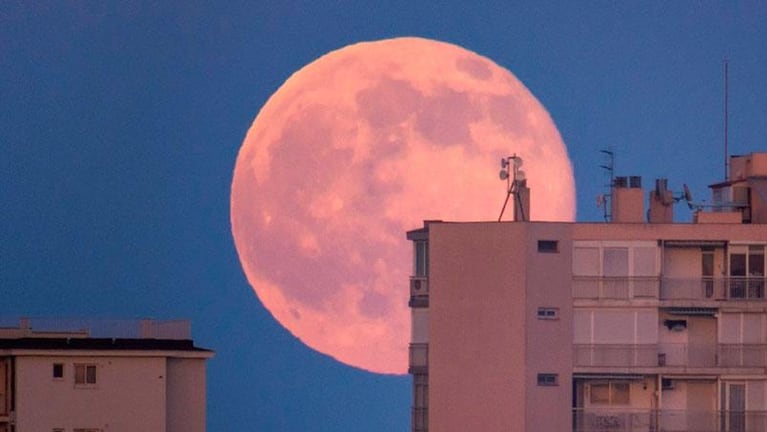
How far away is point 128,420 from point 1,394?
4.72 meters

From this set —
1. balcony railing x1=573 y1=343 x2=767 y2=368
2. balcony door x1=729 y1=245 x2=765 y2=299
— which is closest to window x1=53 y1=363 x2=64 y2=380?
balcony railing x1=573 y1=343 x2=767 y2=368

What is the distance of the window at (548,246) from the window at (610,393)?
201 inches

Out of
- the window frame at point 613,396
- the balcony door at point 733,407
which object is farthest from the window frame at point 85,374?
the balcony door at point 733,407

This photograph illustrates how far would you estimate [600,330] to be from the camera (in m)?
95.6

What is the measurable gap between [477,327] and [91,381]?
46.7 feet

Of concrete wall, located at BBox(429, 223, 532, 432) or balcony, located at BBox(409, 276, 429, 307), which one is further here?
balcony, located at BBox(409, 276, 429, 307)

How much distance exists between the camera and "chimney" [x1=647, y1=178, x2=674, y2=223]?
321ft

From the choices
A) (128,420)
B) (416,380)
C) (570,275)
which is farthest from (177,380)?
(570,275)

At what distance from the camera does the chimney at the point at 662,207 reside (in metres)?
97.8

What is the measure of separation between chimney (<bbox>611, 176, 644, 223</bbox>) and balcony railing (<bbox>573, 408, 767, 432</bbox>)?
748 cm

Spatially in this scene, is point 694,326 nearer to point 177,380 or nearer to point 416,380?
point 416,380

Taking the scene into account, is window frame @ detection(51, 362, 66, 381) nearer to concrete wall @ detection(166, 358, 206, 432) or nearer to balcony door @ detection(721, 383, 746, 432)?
concrete wall @ detection(166, 358, 206, 432)

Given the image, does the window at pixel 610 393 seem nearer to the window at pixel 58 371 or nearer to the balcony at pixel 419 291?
the balcony at pixel 419 291

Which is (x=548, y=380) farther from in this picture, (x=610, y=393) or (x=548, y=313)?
(x=548, y=313)
